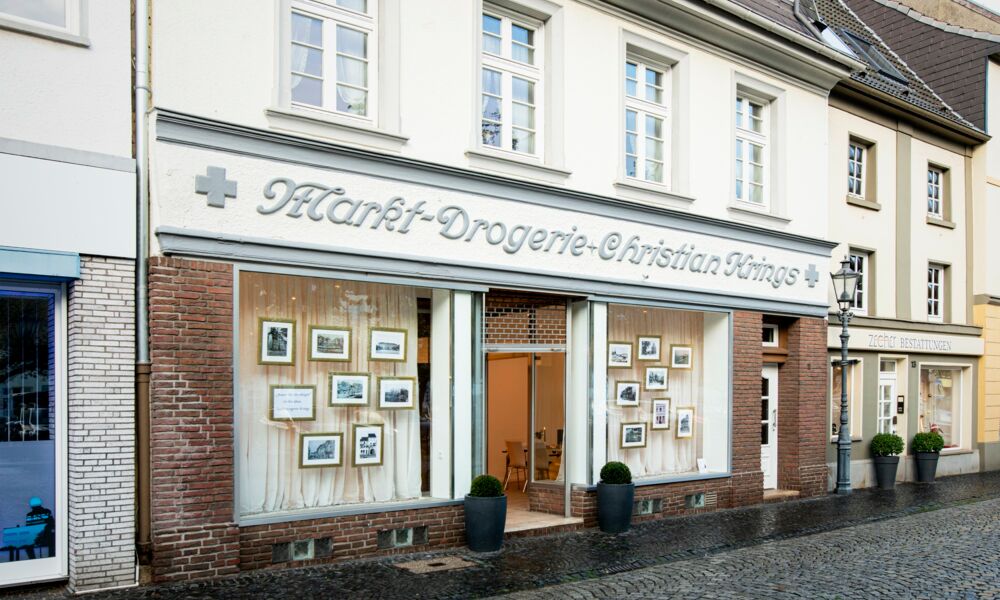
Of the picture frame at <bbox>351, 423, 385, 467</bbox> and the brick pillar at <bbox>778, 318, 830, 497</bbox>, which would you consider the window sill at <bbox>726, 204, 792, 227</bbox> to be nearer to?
the brick pillar at <bbox>778, 318, 830, 497</bbox>

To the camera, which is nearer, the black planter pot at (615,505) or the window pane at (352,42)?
the window pane at (352,42)

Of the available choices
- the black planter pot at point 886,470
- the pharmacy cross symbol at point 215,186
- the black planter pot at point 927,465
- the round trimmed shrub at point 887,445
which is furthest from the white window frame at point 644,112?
the black planter pot at point 927,465

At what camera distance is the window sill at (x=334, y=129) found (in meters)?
9.53

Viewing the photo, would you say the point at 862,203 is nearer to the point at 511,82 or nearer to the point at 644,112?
the point at 644,112

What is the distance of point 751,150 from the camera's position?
1546 centimetres

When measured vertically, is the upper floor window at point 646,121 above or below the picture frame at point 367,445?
above

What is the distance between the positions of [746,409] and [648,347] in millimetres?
2261

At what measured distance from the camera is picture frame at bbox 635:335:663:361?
13.8m

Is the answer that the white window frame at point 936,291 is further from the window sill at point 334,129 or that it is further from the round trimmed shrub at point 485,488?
the window sill at point 334,129

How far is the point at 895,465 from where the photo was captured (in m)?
17.8

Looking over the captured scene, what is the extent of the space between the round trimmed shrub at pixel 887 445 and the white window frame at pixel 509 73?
32.5 feet

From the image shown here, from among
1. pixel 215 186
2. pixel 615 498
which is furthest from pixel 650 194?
pixel 215 186

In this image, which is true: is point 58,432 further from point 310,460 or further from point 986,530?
point 986,530

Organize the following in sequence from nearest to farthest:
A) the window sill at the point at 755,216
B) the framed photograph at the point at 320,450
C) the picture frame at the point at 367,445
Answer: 1. the framed photograph at the point at 320,450
2. the picture frame at the point at 367,445
3. the window sill at the point at 755,216
